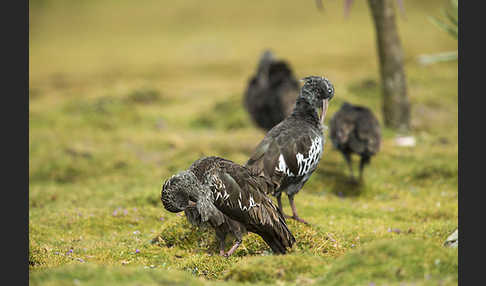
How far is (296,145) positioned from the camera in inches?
332

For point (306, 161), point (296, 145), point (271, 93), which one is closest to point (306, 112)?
point (296, 145)

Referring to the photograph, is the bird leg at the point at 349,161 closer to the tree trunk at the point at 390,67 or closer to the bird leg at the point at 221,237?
the tree trunk at the point at 390,67

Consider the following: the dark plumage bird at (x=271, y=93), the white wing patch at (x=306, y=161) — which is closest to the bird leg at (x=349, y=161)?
the dark plumage bird at (x=271, y=93)

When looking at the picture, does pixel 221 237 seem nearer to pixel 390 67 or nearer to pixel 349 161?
pixel 349 161

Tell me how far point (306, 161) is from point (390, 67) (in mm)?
9841

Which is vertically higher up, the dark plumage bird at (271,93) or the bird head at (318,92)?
the bird head at (318,92)

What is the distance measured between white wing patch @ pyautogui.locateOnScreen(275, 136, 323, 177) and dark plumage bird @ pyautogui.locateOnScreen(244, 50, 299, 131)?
6.49 meters

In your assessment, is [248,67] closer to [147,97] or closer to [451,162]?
[147,97]

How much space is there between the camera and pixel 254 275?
259 inches

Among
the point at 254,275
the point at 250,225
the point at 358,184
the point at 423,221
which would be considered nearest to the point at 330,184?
the point at 358,184

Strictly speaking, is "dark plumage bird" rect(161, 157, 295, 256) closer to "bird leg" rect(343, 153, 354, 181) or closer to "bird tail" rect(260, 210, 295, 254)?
"bird tail" rect(260, 210, 295, 254)

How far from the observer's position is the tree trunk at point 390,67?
1688cm

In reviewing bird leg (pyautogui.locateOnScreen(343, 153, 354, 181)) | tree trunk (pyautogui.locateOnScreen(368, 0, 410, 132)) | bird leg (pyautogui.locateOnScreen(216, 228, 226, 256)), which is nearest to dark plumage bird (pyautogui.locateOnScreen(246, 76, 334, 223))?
bird leg (pyautogui.locateOnScreen(216, 228, 226, 256))

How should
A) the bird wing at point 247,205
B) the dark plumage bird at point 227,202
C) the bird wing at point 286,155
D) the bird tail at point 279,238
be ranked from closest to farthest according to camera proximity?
1. the dark plumage bird at point 227,202
2. the bird wing at point 247,205
3. the bird tail at point 279,238
4. the bird wing at point 286,155
